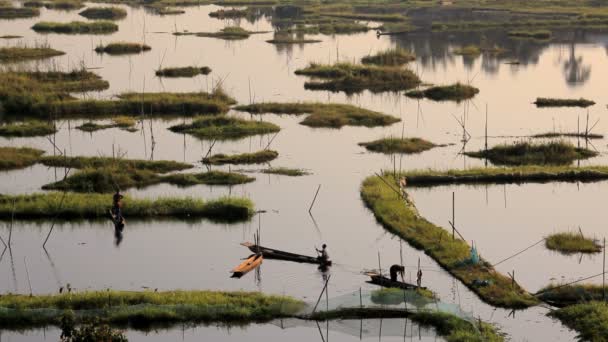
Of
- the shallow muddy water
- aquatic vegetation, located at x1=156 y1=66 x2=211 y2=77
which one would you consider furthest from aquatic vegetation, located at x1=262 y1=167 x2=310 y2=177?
aquatic vegetation, located at x1=156 y1=66 x2=211 y2=77

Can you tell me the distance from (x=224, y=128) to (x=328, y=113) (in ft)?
15.1

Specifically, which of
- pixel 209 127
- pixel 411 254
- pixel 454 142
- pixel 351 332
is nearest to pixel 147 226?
pixel 411 254

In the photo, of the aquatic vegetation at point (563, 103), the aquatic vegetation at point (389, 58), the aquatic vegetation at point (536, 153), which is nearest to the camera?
the aquatic vegetation at point (536, 153)

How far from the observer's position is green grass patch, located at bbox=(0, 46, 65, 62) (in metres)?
49.4

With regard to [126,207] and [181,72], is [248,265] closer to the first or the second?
[126,207]

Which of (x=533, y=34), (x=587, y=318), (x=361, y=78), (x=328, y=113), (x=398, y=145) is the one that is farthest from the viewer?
(x=533, y=34)

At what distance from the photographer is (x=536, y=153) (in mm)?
31391

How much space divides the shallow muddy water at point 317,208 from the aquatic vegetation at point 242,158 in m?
0.52

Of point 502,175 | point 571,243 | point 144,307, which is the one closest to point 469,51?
point 502,175

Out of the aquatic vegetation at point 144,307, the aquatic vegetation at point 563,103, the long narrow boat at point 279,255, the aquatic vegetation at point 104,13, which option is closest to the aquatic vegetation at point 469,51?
the aquatic vegetation at point 563,103

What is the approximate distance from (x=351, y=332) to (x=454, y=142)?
17.7 m

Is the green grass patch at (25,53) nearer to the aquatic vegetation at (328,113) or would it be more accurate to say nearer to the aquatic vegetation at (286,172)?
the aquatic vegetation at (328,113)

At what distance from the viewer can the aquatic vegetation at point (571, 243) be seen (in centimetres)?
2286

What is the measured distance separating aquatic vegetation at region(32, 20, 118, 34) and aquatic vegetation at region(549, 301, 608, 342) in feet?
156
